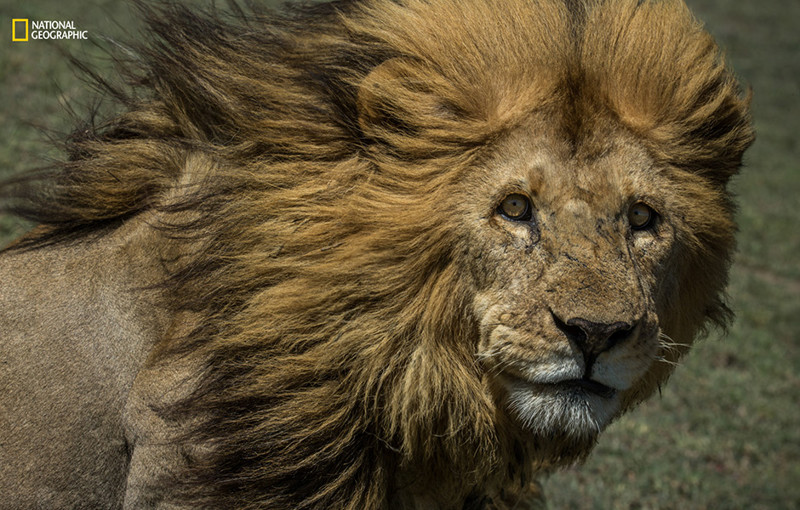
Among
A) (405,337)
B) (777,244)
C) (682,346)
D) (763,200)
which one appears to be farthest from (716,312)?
(763,200)

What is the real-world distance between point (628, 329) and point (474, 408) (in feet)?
1.93

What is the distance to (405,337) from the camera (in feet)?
9.02

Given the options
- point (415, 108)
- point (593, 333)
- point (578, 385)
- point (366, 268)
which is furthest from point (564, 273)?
point (415, 108)

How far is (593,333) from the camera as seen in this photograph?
8.08 ft

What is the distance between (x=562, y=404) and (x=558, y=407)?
15 millimetres

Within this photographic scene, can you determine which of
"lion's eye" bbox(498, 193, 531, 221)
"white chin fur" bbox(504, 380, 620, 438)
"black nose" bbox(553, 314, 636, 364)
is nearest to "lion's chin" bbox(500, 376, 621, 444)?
"white chin fur" bbox(504, 380, 620, 438)

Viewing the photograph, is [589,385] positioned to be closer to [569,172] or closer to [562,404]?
[562,404]

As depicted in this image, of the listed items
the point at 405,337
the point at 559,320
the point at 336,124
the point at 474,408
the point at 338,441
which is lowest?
the point at 338,441

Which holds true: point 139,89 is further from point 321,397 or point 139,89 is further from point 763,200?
point 763,200

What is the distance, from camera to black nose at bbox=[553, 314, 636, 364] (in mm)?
2463

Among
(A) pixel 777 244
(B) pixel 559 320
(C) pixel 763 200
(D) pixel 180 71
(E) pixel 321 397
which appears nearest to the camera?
(B) pixel 559 320

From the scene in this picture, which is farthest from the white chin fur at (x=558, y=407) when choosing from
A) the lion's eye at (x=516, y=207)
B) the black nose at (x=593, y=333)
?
the lion's eye at (x=516, y=207)

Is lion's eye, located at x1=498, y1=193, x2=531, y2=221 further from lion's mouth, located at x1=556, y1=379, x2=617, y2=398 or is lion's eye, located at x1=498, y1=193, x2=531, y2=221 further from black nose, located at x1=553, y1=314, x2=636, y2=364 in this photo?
lion's mouth, located at x1=556, y1=379, x2=617, y2=398

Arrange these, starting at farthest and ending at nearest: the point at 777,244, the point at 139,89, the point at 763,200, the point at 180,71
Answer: the point at 763,200
the point at 777,244
the point at 139,89
the point at 180,71
